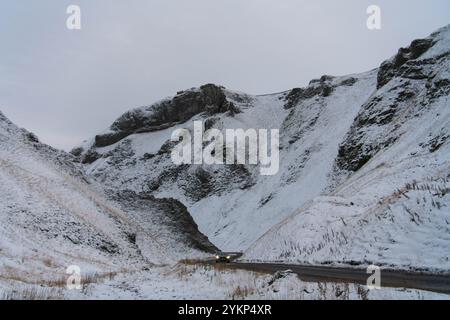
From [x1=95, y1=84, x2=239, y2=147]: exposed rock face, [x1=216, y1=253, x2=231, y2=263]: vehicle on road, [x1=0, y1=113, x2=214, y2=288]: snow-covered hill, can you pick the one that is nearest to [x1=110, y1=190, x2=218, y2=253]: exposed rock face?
[x1=0, y1=113, x2=214, y2=288]: snow-covered hill

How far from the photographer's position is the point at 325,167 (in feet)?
222

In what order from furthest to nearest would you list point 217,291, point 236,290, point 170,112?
point 170,112 → point 217,291 → point 236,290

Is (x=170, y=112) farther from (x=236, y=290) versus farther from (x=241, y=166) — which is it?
(x=236, y=290)

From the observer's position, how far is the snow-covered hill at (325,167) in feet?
64.4

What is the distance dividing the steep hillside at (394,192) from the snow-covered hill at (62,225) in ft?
34.8

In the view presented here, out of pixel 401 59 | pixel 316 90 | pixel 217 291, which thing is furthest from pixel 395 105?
pixel 217 291

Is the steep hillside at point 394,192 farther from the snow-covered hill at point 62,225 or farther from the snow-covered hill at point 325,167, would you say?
the snow-covered hill at point 62,225

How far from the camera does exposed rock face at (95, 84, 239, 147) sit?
364 feet

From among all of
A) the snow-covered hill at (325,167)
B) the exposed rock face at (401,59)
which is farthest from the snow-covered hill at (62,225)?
the exposed rock face at (401,59)

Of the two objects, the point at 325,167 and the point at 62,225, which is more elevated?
the point at 325,167

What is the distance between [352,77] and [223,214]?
42.8 m

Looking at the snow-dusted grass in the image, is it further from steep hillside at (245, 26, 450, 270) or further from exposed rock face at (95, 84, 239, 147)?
exposed rock face at (95, 84, 239, 147)

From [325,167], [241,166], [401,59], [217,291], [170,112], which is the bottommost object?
[217,291]

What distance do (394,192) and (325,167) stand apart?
43.6 metres
